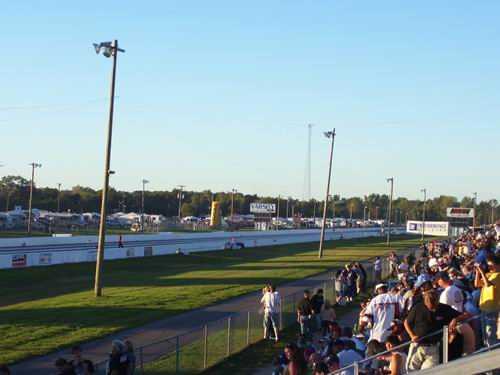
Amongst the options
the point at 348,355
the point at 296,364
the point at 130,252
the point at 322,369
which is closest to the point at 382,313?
the point at 348,355

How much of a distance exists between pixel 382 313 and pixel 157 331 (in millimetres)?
9252

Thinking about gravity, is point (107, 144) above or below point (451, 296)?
above

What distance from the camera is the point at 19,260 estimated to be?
1731 inches

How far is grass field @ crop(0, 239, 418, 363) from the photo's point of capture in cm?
2048

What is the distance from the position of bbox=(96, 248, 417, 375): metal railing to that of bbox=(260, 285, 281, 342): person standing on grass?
1.47ft

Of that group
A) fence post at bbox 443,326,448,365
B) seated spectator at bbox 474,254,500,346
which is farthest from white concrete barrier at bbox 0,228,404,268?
fence post at bbox 443,326,448,365

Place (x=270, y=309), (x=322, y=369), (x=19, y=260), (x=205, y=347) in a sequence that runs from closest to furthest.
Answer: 1. (x=322, y=369)
2. (x=205, y=347)
3. (x=270, y=309)
4. (x=19, y=260)

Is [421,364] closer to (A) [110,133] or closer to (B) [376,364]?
(B) [376,364]

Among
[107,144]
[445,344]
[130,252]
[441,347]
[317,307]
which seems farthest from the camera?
[130,252]

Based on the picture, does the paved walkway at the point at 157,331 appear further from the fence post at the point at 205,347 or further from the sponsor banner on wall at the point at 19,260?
the sponsor banner on wall at the point at 19,260

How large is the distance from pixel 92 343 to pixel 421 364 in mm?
12090

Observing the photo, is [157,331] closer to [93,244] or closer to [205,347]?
[205,347]

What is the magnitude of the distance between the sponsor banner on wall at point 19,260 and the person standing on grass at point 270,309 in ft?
90.0

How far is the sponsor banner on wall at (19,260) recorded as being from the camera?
43562 millimetres
